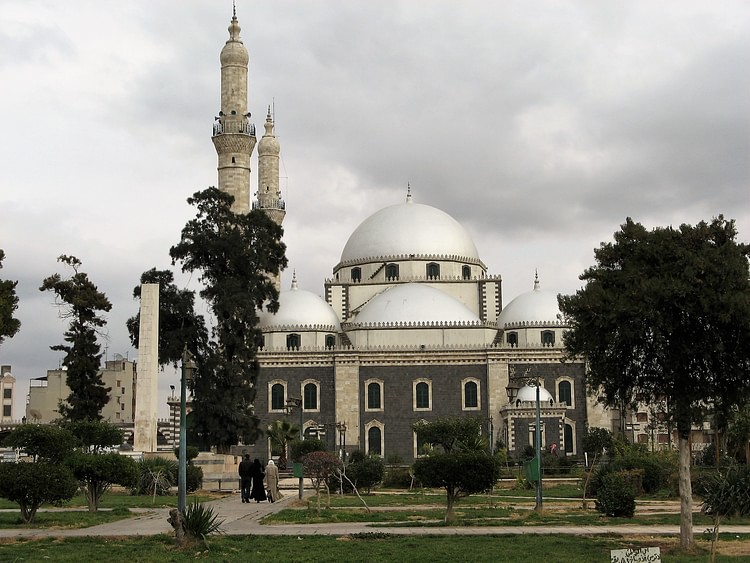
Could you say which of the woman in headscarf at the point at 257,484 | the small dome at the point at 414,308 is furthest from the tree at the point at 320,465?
the small dome at the point at 414,308

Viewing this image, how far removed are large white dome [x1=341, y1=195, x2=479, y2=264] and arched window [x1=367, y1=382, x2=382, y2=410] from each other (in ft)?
28.4

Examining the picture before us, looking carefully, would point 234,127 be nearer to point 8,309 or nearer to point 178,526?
point 8,309

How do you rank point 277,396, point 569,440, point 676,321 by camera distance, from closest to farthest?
point 676,321
point 569,440
point 277,396

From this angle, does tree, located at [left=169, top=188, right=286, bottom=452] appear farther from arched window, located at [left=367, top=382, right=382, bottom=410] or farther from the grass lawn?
the grass lawn

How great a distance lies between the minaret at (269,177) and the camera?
195 ft

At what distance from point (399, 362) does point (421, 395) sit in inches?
79.9

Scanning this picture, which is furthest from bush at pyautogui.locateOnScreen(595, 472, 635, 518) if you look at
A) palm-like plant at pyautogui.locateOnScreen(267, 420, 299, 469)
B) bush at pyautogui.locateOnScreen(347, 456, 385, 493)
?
palm-like plant at pyautogui.locateOnScreen(267, 420, 299, 469)

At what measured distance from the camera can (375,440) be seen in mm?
54062

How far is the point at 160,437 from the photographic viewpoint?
6172cm

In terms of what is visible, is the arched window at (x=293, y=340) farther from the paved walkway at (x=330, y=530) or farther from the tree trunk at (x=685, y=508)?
the tree trunk at (x=685, y=508)

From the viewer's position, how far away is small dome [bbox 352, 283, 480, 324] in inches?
2186

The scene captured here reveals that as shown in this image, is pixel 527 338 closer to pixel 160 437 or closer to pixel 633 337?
pixel 160 437

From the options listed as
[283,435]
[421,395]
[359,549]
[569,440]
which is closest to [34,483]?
[359,549]

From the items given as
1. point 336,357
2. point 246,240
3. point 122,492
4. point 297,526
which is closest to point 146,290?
point 246,240
